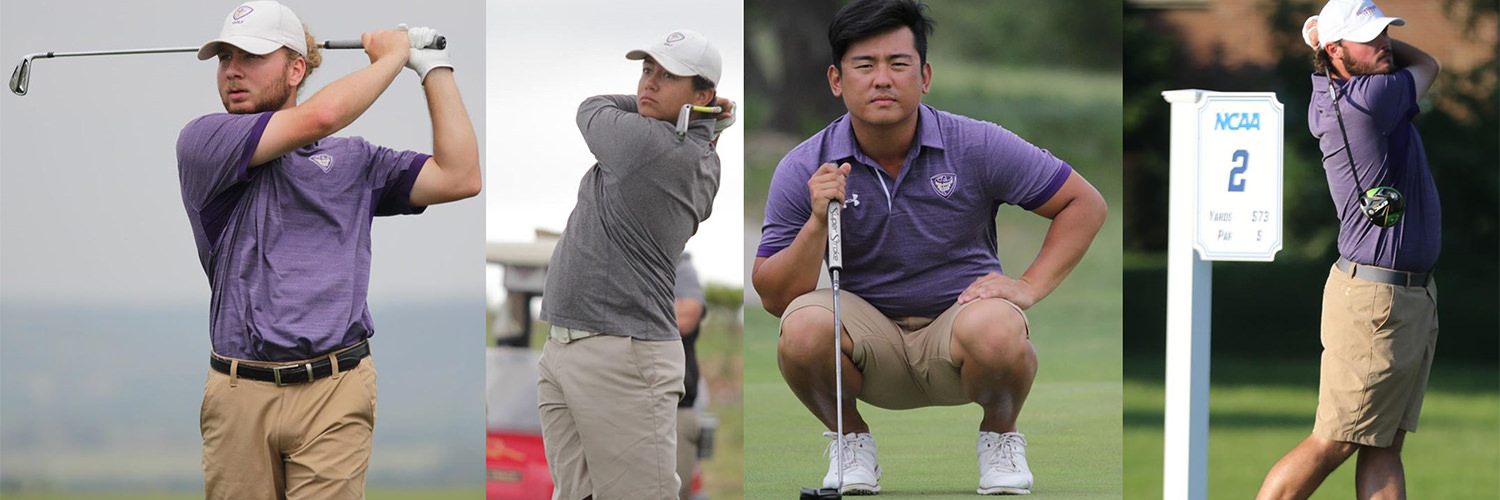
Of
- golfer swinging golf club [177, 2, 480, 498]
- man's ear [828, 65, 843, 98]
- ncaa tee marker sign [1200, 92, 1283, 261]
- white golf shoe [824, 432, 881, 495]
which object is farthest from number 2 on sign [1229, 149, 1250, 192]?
golfer swinging golf club [177, 2, 480, 498]

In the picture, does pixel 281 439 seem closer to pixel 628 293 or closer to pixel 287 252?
pixel 287 252

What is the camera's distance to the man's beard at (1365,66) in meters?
4.49

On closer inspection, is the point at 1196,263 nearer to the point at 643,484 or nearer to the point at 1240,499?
the point at 643,484

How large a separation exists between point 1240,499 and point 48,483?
4482mm

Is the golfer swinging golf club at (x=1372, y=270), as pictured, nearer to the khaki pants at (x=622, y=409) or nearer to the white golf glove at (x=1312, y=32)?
the white golf glove at (x=1312, y=32)

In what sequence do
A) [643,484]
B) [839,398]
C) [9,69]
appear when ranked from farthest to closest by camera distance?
[9,69] < [839,398] < [643,484]

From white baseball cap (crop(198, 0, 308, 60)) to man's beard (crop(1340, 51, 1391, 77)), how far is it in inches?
106

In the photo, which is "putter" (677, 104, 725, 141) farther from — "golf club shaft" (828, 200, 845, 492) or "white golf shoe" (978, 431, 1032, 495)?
"white golf shoe" (978, 431, 1032, 495)

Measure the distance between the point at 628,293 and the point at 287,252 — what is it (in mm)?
796

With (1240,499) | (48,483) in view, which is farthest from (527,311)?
(1240,499)

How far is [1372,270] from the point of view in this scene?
14.5ft

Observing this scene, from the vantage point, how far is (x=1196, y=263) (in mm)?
3779

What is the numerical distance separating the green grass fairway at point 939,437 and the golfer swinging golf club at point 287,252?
1497mm

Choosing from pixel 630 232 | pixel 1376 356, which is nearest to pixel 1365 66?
pixel 1376 356
